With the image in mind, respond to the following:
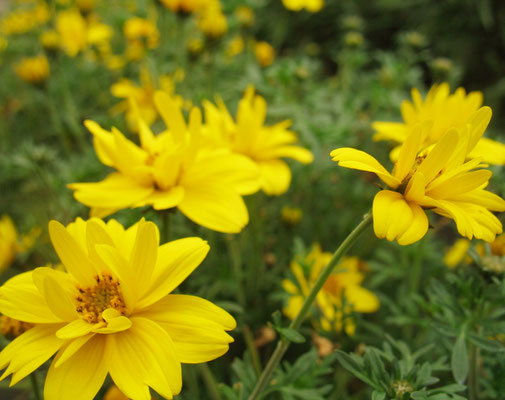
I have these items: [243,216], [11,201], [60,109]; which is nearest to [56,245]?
[243,216]

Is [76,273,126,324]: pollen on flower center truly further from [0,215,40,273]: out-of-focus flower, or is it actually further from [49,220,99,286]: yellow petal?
[0,215,40,273]: out-of-focus flower

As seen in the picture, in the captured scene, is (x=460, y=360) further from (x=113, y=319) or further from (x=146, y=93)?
(x=146, y=93)

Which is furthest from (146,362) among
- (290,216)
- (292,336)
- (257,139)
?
(290,216)

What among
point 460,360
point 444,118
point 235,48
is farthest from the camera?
point 235,48

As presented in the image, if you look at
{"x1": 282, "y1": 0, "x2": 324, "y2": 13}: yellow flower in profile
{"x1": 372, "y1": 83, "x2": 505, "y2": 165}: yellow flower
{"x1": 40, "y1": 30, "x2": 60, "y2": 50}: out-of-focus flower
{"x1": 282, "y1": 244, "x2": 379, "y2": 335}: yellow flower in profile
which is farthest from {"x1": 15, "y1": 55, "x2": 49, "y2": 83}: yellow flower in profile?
{"x1": 372, "y1": 83, "x2": 505, "y2": 165}: yellow flower

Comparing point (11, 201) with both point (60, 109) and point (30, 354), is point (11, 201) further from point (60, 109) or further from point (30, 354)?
point (30, 354)

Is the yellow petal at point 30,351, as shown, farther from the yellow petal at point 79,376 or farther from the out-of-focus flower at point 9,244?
the out-of-focus flower at point 9,244

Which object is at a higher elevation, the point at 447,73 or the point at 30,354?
the point at 447,73
